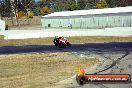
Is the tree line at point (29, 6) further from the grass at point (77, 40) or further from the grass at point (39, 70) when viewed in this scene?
the grass at point (39, 70)

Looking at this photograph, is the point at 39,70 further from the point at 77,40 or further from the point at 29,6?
the point at 29,6

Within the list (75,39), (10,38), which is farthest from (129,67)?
(10,38)

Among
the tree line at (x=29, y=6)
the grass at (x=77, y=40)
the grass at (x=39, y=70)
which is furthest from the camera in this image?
the tree line at (x=29, y=6)

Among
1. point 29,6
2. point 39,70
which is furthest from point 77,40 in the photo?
point 29,6

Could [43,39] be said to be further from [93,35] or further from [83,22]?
[83,22]

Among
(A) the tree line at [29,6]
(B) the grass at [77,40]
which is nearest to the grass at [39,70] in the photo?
(B) the grass at [77,40]

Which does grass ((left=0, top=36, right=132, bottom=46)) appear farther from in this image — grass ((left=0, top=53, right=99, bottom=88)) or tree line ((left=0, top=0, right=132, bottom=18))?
tree line ((left=0, top=0, right=132, bottom=18))

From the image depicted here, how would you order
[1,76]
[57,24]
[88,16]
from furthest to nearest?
[57,24], [88,16], [1,76]

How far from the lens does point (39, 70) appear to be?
2188 centimetres

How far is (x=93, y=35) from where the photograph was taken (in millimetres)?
47750

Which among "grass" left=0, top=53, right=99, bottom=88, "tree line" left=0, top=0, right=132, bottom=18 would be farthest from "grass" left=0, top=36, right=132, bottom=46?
"tree line" left=0, top=0, right=132, bottom=18

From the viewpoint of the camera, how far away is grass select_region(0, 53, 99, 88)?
17.6 meters

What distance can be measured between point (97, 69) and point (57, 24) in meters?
61.2

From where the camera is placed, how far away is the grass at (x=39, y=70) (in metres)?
17.6
